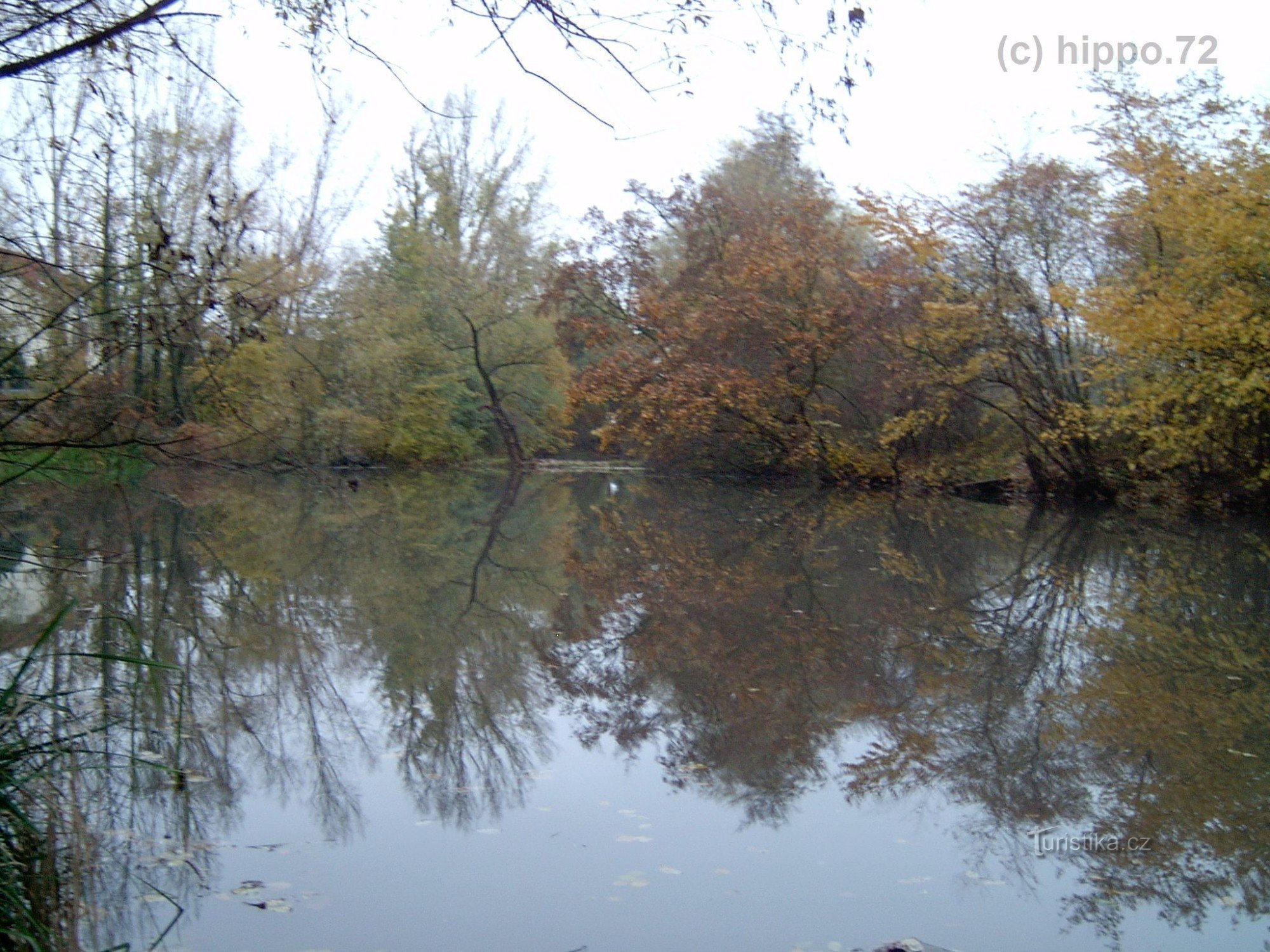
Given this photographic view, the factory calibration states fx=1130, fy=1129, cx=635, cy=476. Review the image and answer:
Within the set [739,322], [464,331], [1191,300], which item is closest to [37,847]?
[1191,300]

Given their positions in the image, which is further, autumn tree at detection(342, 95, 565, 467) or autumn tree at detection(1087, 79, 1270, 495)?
autumn tree at detection(342, 95, 565, 467)

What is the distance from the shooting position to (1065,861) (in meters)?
4.23

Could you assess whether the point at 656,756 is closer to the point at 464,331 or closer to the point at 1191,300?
the point at 1191,300

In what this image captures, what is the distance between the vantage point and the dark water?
3.76 m

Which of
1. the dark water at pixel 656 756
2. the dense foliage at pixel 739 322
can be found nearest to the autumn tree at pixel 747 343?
the dense foliage at pixel 739 322

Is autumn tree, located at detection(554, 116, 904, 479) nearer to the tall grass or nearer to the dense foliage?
the dense foliage

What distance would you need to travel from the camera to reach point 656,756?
5602 millimetres

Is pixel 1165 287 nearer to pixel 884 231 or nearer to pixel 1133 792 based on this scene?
pixel 884 231

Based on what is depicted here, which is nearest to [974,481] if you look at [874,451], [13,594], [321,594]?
[874,451]

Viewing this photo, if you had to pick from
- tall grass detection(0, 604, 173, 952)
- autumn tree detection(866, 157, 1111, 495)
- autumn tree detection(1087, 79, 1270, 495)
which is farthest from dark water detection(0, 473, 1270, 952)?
autumn tree detection(866, 157, 1111, 495)

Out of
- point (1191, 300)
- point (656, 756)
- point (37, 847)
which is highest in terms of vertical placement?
point (1191, 300)

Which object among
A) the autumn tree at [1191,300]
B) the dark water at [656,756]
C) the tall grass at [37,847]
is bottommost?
the dark water at [656,756]

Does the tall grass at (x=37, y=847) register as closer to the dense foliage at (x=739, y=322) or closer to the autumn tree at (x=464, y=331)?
the dense foliage at (x=739, y=322)

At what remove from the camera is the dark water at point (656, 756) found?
148 inches
